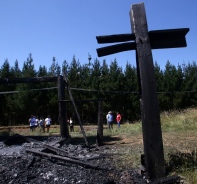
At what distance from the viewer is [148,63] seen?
467 centimetres

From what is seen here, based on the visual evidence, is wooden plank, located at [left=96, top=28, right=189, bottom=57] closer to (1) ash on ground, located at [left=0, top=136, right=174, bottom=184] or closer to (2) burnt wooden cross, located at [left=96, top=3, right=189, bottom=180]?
(2) burnt wooden cross, located at [left=96, top=3, right=189, bottom=180]

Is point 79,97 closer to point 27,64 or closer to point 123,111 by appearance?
point 123,111

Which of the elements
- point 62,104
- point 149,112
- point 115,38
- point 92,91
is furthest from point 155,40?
point 92,91

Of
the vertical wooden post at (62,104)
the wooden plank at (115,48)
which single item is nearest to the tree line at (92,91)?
the vertical wooden post at (62,104)

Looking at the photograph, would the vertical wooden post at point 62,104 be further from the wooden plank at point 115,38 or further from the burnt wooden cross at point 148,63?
the wooden plank at point 115,38

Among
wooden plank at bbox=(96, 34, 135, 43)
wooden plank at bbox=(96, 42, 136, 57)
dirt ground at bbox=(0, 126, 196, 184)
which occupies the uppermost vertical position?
wooden plank at bbox=(96, 34, 135, 43)

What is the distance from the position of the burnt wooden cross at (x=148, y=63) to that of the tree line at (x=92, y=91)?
1203 inches

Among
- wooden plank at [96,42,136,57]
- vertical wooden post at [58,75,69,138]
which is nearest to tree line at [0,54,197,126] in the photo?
vertical wooden post at [58,75,69,138]

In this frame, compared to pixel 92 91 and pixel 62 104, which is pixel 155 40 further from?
pixel 92 91

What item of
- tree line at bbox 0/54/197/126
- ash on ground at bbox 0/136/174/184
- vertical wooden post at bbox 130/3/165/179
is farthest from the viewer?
tree line at bbox 0/54/197/126

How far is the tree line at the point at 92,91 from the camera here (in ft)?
123

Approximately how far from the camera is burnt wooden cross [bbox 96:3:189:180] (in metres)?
4.56

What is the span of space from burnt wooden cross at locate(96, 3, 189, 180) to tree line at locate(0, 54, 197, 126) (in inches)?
1203

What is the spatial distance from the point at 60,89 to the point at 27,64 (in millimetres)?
33716
